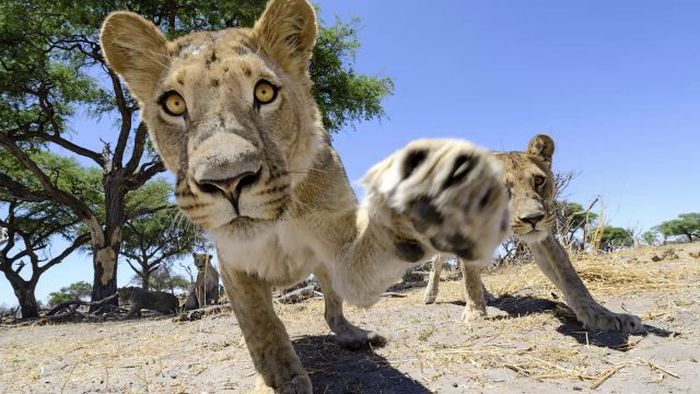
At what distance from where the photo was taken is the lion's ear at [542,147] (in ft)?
15.1

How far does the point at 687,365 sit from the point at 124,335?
6.17 m

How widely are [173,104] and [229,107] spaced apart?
428 millimetres

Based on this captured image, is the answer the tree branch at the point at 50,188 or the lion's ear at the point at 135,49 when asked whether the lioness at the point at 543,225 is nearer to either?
the lion's ear at the point at 135,49

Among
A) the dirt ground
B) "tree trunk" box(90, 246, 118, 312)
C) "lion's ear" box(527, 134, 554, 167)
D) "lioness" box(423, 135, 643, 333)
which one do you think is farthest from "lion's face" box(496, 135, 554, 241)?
"tree trunk" box(90, 246, 118, 312)

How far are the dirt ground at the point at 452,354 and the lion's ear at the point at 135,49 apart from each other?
6.32ft

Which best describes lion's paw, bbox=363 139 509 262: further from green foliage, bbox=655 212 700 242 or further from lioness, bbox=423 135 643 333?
green foliage, bbox=655 212 700 242

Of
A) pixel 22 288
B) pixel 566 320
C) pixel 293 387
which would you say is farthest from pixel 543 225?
pixel 22 288

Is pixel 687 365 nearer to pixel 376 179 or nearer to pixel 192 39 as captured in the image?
pixel 376 179

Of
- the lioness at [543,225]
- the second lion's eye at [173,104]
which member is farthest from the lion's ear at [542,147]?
the second lion's eye at [173,104]

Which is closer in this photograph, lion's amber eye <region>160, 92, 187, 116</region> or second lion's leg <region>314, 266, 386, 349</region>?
lion's amber eye <region>160, 92, 187, 116</region>

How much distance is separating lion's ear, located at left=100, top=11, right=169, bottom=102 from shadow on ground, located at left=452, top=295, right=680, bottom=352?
3286mm

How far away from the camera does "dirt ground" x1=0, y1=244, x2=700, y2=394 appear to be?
10.2 feet

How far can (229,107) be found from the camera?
246cm

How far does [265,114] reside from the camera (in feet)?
8.64
